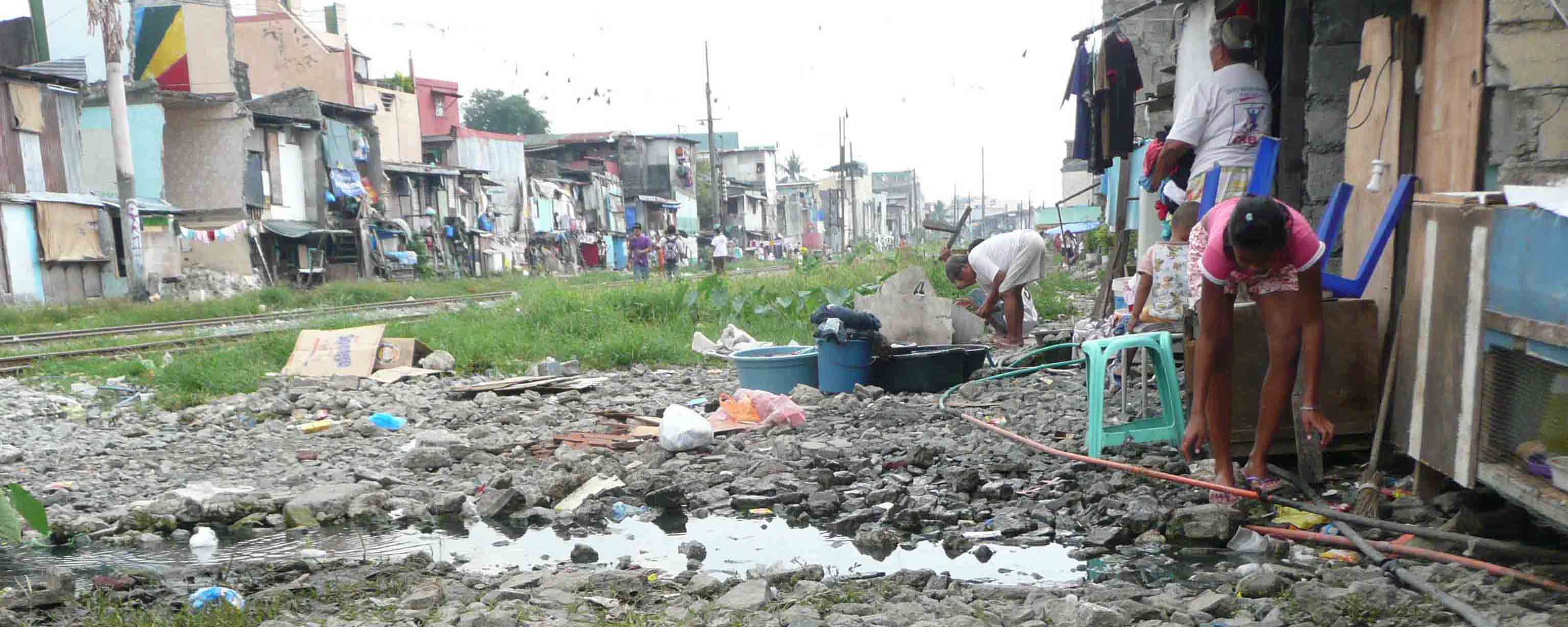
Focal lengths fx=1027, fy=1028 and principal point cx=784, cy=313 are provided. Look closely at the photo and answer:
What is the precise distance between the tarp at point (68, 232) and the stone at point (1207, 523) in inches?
857

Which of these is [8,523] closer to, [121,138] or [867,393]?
[867,393]

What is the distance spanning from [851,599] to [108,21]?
19.0 meters

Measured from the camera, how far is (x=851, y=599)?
3121 mm

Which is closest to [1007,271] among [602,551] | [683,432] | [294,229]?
[683,432]

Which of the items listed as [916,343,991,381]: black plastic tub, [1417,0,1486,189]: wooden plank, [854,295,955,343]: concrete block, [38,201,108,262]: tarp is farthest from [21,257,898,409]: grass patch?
[38,201,108,262]: tarp

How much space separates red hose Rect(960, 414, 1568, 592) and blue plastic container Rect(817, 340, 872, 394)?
2.12 m

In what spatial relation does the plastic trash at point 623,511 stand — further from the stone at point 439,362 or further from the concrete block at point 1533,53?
the stone at point 439,362

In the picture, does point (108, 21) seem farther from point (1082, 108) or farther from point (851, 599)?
point (851, 599)

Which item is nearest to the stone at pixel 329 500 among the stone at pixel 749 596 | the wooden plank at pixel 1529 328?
the stone at pixel 749 596

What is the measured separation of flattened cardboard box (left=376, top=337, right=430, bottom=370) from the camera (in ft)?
31.0

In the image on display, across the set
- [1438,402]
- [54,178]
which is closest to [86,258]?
[54,178]

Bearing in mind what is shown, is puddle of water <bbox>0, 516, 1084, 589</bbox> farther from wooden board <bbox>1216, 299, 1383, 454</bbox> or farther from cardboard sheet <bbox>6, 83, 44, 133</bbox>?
cardboard sheet <bbox>6, 83, 44, 133</bbox>

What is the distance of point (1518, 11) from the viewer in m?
3.35

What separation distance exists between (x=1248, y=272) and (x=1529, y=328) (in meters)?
1.03
